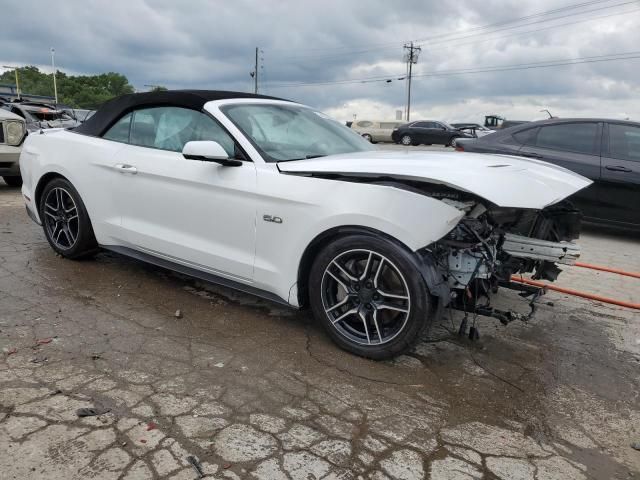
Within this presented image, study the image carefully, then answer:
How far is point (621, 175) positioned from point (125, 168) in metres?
5.75

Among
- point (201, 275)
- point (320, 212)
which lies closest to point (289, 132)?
point (320, 212)

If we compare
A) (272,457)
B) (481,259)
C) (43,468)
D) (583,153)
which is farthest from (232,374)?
(583,153)

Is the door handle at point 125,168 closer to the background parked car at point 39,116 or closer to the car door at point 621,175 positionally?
the car door at point 621,175

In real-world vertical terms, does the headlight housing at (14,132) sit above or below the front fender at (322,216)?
above

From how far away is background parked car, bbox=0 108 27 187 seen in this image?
26.6ft

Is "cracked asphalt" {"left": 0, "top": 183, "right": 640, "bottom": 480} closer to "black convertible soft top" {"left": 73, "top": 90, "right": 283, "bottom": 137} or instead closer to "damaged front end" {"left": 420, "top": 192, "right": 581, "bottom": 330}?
"damaged front end" {"left": 420, "top": 192, "right": 581, "bottom": 330}

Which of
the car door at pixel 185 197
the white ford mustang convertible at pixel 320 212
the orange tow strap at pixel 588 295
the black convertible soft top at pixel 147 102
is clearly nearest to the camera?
the white ford mustang convertible at pixel 320 212

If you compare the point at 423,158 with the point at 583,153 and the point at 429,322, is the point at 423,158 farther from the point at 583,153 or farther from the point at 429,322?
the point at 583,153

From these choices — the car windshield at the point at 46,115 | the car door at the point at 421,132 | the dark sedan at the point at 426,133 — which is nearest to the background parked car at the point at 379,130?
the dark sedan at the point at 426,133

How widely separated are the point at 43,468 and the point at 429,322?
1992mm

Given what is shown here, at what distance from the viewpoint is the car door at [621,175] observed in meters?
6.48

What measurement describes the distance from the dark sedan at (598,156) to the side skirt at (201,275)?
182 inches

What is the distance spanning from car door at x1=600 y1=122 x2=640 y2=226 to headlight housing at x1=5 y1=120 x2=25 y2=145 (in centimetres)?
840

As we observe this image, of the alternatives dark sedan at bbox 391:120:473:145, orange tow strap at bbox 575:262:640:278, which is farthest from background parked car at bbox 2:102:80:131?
dark sedan at bbox 391:120:473:145
